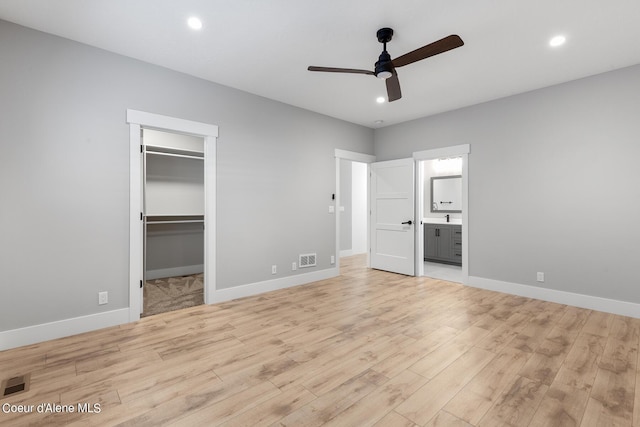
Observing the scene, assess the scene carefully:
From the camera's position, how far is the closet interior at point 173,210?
15.9 ft

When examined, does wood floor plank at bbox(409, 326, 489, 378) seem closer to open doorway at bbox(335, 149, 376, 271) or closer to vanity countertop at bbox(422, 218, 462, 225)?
vanity countertop at bbox(422, 218, 462, 225)

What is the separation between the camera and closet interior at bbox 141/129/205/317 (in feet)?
15.9

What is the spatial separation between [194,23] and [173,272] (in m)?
4.17

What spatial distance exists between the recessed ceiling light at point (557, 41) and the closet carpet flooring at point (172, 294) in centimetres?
493

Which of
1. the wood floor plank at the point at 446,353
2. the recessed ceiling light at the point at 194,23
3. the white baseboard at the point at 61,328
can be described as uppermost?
the recessed ceiling light at the point at 194,23

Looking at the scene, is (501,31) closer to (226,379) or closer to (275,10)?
(275,10)

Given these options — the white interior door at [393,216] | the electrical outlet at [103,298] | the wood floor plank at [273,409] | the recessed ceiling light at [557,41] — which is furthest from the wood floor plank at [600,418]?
the electrical outlet at [103,298]

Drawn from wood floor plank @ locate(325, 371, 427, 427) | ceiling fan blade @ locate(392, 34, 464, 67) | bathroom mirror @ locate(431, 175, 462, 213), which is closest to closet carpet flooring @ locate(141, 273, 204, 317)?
wood floor plank @ locate(325, 371, 427, 427)

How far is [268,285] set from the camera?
421 centimetres

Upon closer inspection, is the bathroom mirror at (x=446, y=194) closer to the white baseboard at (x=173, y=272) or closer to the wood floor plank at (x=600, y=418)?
the wood floor plank at (x=600, y=418)

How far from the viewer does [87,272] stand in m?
2.85

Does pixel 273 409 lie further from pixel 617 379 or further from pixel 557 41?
pixel 557 41

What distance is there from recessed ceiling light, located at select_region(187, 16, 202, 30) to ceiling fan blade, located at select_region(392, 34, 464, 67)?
181 centimetres

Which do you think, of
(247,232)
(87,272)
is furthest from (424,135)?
(87,272)
